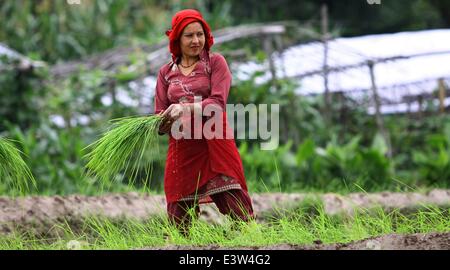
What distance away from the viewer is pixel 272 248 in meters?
3.72

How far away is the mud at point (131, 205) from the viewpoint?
5843 mm

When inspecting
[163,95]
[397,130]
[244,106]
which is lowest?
[397,130]

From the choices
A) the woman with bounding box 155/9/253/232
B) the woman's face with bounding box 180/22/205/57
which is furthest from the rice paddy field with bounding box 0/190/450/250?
the woman's face with bounding box 180/22/205/57

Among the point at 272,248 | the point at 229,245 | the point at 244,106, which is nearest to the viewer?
the point at 272,248

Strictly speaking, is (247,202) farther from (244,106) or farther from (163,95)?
(244,106)

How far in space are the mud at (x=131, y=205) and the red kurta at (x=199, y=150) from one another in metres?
1.23

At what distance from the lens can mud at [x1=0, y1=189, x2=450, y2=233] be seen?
5.84 m

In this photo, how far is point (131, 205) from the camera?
6.51m

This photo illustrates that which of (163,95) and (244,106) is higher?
(163,95)

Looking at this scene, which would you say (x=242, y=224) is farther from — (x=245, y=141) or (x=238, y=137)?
(x=245, y=141)

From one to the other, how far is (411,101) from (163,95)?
9.38m

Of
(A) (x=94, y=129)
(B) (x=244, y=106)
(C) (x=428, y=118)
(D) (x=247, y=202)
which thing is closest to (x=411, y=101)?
(C) (x=428, y=118)

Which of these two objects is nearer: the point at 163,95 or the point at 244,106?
the point at 163,95

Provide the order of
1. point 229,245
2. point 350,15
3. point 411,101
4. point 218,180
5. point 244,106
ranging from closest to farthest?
point 229,245, point 218,180, point 244,106, point 411,101, point 350,15
